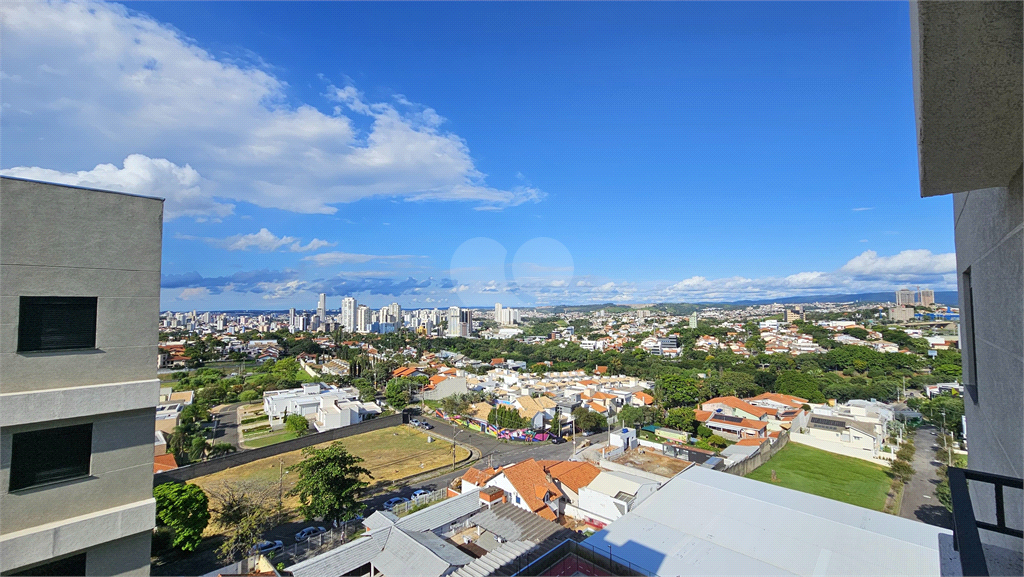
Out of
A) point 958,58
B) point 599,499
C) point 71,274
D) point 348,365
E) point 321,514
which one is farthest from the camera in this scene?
point 348,365

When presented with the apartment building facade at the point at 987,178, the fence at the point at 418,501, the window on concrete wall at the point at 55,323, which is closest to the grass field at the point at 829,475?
the fence at the point at 418,501

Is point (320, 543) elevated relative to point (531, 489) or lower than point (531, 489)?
lower

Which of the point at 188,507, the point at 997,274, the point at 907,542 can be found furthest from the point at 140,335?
the point at 907,542

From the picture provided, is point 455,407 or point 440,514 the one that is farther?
point 455,407

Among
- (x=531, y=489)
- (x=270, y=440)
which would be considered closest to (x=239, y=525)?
(x=531, y=489)

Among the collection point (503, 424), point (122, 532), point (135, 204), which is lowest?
point (503, 424)

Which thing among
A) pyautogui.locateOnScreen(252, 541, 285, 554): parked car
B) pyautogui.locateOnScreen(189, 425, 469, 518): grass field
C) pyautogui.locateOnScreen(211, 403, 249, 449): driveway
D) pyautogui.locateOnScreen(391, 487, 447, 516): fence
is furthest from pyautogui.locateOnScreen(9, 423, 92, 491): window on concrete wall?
pyautogui.locateOnScreen(211, 403, 249, 449): driveway

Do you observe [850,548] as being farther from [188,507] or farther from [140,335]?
[188,507]

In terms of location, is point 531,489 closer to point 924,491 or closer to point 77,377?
point 77,377
